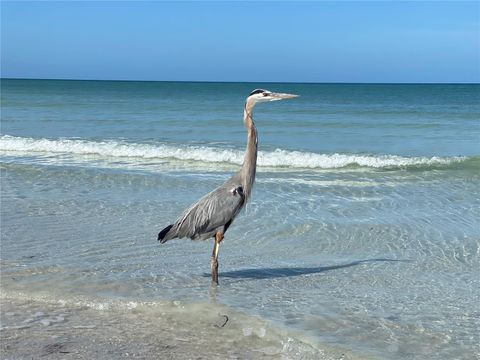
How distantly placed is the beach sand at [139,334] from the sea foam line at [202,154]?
10052 mm

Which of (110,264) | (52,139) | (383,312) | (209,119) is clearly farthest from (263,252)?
(209,119)

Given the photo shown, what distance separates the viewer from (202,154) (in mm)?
16938

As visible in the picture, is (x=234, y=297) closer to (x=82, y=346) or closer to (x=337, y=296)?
(x=337, y=296)

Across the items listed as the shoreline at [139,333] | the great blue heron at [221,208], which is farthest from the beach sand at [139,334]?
the great blue heron at [221,208]

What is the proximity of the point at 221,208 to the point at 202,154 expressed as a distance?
34.3 ft

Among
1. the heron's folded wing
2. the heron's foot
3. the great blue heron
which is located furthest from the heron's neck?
the heron's foot

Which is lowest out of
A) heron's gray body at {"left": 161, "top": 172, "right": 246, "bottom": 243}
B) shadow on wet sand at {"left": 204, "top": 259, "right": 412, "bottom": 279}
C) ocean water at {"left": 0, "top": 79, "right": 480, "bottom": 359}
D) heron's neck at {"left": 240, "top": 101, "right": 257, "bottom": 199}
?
shadow on wet sand at {"left": 204, "top": 259, "right": 412, "bottom": 279}

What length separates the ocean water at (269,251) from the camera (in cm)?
529

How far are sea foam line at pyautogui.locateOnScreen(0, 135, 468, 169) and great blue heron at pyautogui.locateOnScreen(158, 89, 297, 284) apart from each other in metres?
8.72

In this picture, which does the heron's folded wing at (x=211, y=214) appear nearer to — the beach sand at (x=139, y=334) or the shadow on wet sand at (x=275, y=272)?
the shadow on wet sand at (x=275, y=272)

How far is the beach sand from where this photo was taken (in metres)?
4.73

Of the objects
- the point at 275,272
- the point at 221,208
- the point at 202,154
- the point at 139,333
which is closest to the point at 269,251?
the point at 275,272

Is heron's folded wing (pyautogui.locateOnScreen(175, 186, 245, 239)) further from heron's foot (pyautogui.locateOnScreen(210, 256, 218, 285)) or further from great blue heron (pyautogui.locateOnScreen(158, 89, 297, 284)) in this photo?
heron's foot (pyautogui.locateOnScreen(210, 256, 218, 285))

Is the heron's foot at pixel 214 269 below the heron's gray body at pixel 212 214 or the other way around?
below
